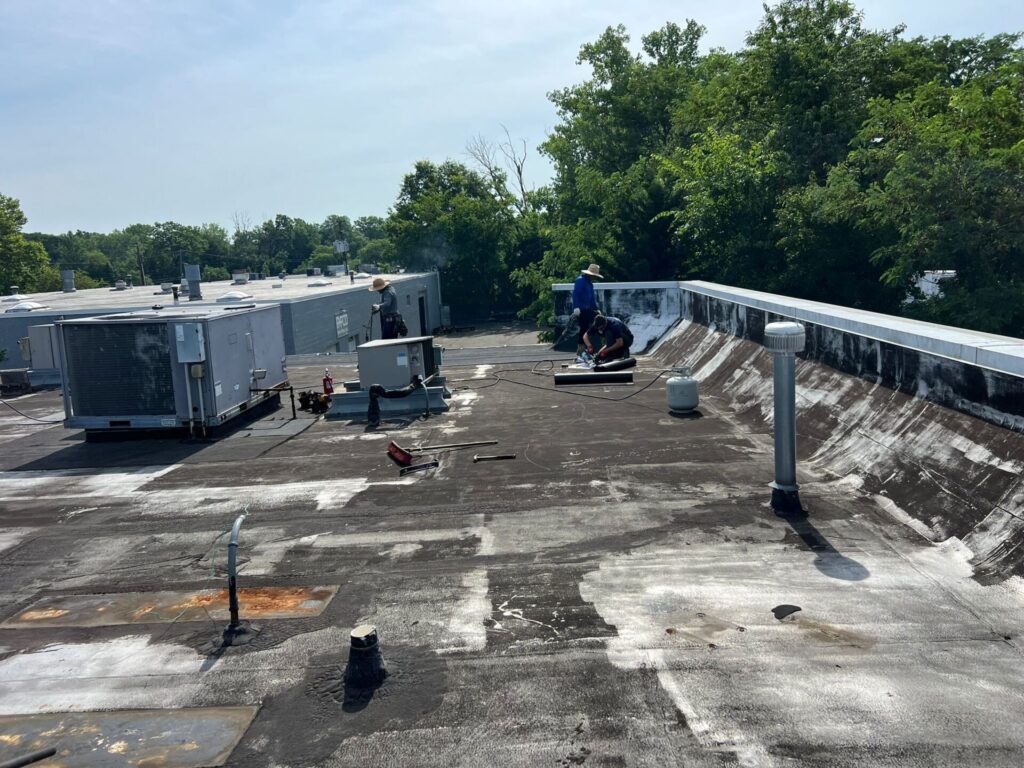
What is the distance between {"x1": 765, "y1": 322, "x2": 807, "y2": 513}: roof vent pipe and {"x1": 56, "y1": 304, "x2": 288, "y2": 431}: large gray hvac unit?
9.08 metres

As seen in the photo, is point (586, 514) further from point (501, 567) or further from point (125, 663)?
point (125, 663)

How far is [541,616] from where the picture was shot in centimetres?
630

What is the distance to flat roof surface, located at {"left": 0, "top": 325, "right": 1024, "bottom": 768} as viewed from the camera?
4.76 metres

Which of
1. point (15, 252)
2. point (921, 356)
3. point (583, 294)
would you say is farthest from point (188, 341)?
point (15, 252)

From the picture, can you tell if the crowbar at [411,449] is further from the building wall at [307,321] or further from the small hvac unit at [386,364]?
the building wall at [307,321]

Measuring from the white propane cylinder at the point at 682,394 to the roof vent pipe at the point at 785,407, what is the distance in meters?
4.86

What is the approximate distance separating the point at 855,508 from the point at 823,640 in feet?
9.90

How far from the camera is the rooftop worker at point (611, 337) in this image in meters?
17.8

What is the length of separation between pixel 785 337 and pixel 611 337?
10.4m

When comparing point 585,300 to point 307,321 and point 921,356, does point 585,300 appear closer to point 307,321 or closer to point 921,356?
point 921,356

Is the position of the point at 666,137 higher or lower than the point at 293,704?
higher

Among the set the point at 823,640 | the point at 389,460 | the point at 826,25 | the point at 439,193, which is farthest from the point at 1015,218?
the point at 439,193

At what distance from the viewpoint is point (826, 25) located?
34.2m

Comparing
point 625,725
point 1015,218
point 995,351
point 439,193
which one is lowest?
point 625,725
